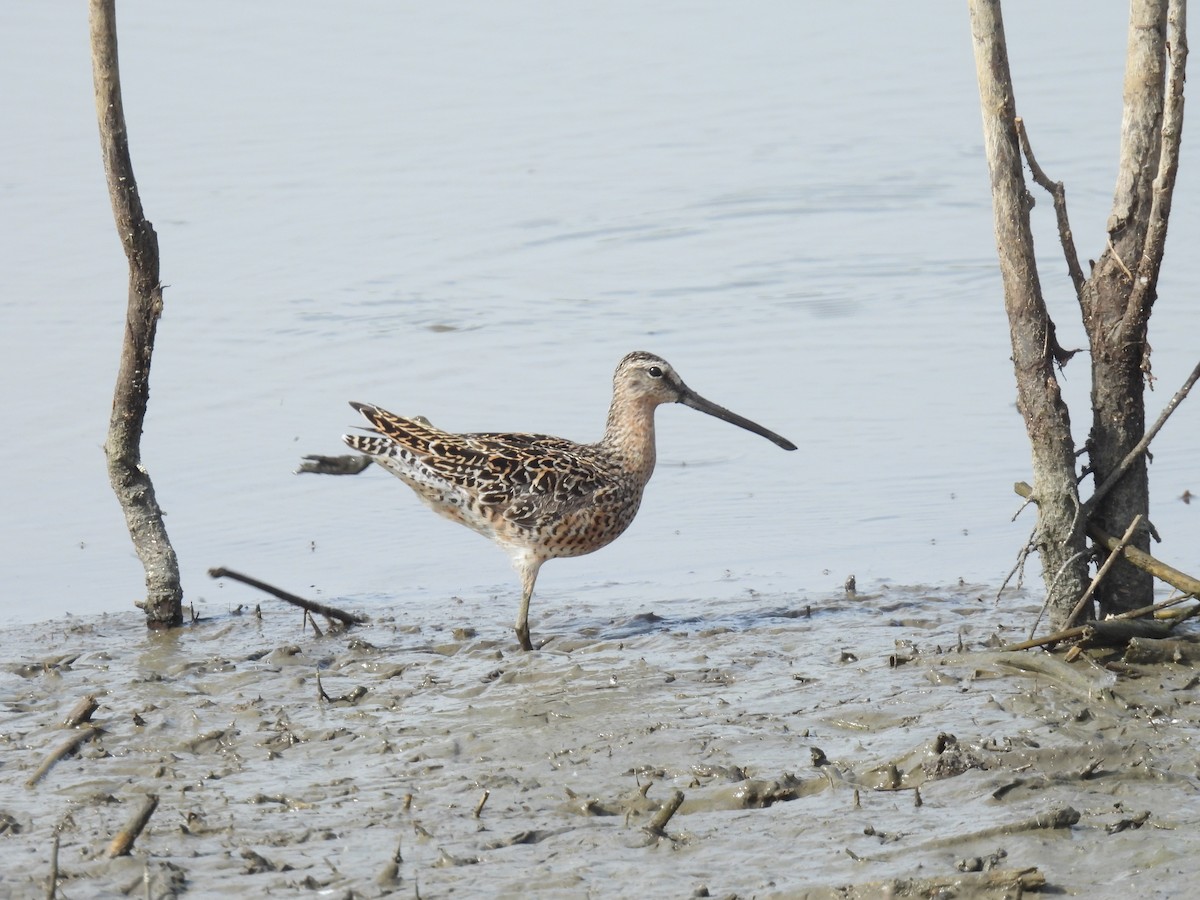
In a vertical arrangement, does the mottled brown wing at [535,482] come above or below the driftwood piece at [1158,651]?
above

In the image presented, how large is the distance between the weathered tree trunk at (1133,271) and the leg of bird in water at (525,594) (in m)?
2.23

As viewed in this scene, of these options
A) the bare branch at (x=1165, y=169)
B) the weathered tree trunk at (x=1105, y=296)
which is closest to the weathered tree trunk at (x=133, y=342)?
the weathered tree trunk at (x=1105, y=296)

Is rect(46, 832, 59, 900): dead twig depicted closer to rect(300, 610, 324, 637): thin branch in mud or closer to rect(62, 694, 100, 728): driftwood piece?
rect(62, 694, 100, 728): driftwood piece

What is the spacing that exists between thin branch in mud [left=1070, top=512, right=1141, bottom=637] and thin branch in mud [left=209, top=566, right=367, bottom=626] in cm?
277

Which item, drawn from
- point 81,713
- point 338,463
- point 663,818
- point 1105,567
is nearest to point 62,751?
point 81,713

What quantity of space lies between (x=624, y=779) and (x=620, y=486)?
243 cm

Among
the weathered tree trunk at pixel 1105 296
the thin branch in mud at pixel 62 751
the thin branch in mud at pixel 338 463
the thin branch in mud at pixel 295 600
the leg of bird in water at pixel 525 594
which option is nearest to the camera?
the thin branch in mud at pixel 62 751

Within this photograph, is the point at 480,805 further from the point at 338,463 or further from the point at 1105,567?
the point at 338,463

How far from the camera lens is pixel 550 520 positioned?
23.3ft

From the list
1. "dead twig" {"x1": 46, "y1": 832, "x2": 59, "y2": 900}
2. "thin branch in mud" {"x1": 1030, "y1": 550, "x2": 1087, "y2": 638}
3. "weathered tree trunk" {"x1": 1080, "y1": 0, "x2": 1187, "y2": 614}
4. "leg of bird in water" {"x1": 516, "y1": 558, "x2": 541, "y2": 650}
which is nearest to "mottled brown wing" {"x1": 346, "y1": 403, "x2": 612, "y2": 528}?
"leg of bird in water" {"x1": 516, "y1": 558, "x2": 541, "y2": 650}

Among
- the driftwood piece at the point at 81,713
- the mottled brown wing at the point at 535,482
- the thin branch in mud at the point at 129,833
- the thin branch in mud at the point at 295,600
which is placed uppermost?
the mottled brown wing at the point at 535,482

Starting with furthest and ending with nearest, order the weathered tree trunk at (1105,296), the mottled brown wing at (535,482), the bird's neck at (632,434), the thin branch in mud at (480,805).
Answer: the bird's neck at (632,434) → the mottled brown wing at (535,482) → the weathered tree trunk at (1105,296) → the thin branch in mud at (480,805)

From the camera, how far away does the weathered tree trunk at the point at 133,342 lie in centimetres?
628

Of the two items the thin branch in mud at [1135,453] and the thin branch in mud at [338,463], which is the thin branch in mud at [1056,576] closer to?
the thin branch in mud at [1135,453]
